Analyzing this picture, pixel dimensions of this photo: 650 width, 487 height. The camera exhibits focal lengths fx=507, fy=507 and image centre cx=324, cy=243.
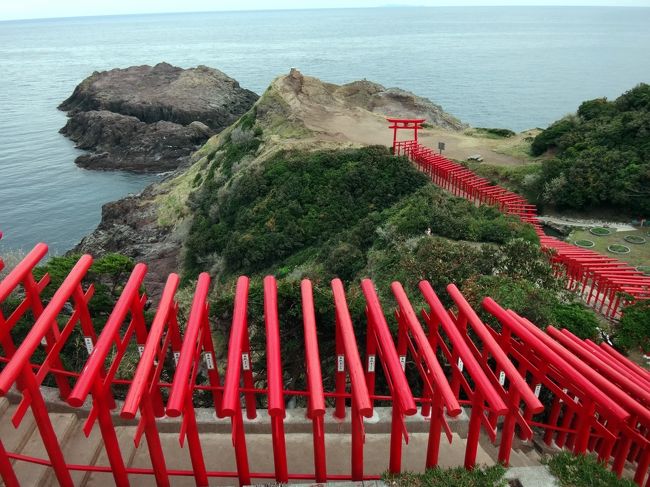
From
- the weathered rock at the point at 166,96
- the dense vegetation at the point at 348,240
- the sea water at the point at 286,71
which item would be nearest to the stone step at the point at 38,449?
the dense vegetation at the point at 348,240

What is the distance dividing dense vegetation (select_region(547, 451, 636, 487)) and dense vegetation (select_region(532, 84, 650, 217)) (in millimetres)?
23414

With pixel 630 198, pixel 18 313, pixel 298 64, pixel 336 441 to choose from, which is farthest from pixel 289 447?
pixel 298 64

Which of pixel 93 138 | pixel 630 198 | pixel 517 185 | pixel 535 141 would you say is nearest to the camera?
pixel 630 198

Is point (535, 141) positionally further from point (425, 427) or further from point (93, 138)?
point (93, 138)

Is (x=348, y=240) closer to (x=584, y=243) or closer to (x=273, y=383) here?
(x=584, y=243)

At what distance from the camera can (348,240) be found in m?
23.6

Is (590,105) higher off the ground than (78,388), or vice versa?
(78,388)

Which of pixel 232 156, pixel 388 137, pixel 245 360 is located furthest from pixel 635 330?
pixel 232 156

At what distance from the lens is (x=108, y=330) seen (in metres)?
5.86

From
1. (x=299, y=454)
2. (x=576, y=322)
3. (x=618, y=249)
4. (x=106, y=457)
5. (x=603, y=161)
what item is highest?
(x=106, y=457)

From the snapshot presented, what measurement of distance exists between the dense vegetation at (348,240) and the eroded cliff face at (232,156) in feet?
4.03

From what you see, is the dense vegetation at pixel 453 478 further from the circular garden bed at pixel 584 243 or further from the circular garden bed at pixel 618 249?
the circular garden bed at pixel 584 243

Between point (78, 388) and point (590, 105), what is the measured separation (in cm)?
3897

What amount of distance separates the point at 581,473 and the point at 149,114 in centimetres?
7237
